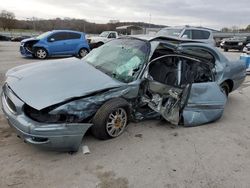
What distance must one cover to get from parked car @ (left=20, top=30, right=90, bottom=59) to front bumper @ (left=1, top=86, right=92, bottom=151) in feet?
32.8

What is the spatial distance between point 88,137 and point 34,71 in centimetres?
134

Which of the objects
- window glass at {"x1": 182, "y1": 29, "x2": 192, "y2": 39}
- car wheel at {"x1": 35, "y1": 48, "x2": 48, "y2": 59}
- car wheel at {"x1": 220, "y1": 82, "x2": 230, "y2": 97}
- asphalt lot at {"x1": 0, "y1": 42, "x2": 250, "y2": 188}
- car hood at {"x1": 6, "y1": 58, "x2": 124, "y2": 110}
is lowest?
asphalt lot at {"x1": 0, "y1": 42, "x2": 250, "y2": 188}

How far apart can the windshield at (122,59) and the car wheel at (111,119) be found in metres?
0.47

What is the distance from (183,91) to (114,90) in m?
1.47

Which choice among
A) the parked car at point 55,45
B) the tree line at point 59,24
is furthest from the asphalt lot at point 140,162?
the tree line at point 59,24

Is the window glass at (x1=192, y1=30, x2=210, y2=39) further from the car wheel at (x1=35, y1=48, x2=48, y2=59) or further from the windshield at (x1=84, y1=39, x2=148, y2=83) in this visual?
the windshield at (x1=84, y1=39, x2=148, y2=83)

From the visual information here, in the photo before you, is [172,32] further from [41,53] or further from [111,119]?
[111,119]

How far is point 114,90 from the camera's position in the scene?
3633mm

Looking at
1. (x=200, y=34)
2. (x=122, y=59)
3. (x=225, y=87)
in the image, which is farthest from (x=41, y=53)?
(x=225, y=87)

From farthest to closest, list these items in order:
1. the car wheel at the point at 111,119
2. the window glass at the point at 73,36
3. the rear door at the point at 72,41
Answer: the window glass at the point at 73,36, the rear door at the point at 72,41, the car wheel at the point at 111,119

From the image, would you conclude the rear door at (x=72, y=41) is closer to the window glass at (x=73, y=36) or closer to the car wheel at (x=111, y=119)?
the window glass at (x=73, y=36)

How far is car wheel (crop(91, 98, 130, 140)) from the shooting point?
3.41m

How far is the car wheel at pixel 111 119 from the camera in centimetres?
341

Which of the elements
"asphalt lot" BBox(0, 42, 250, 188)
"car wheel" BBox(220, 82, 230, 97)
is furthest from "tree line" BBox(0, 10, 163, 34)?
"asphalt lot" BBox(0, 42, 250, 188)
